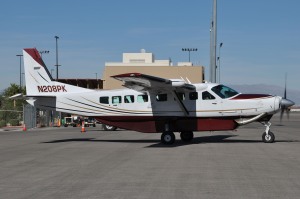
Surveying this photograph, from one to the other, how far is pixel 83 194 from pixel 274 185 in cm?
410

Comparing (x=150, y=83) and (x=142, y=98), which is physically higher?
(x=150, y=83)

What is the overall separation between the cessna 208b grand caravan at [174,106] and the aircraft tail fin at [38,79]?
131 centimetres

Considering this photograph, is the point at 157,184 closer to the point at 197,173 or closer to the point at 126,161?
the point at 197,173

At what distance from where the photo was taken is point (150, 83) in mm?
20766

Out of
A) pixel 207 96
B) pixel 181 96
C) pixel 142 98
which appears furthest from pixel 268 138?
pixel 142 98

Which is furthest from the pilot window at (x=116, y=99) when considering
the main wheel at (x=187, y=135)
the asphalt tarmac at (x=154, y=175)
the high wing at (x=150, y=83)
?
the asphalt tarmac at (x=154, y=175)

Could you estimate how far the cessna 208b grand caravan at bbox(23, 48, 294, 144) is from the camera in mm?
21094

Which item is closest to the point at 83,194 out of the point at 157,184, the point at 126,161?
the point at 157,184

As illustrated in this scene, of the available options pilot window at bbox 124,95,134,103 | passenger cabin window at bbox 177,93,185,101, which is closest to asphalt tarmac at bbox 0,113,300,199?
passenger cabin window at bbox 177,93,185,101

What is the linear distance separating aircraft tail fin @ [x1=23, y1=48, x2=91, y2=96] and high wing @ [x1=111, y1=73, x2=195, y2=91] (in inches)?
207

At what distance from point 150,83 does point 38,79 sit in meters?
7.87

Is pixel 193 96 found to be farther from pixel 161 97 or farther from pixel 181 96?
pixel 161 97

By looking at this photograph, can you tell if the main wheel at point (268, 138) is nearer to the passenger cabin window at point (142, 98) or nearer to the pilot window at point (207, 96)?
the pilot window at point (207, 96)

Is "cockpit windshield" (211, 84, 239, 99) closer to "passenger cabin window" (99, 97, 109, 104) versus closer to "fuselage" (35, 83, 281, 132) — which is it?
"fuselage" (35, 83, 281, 132)
